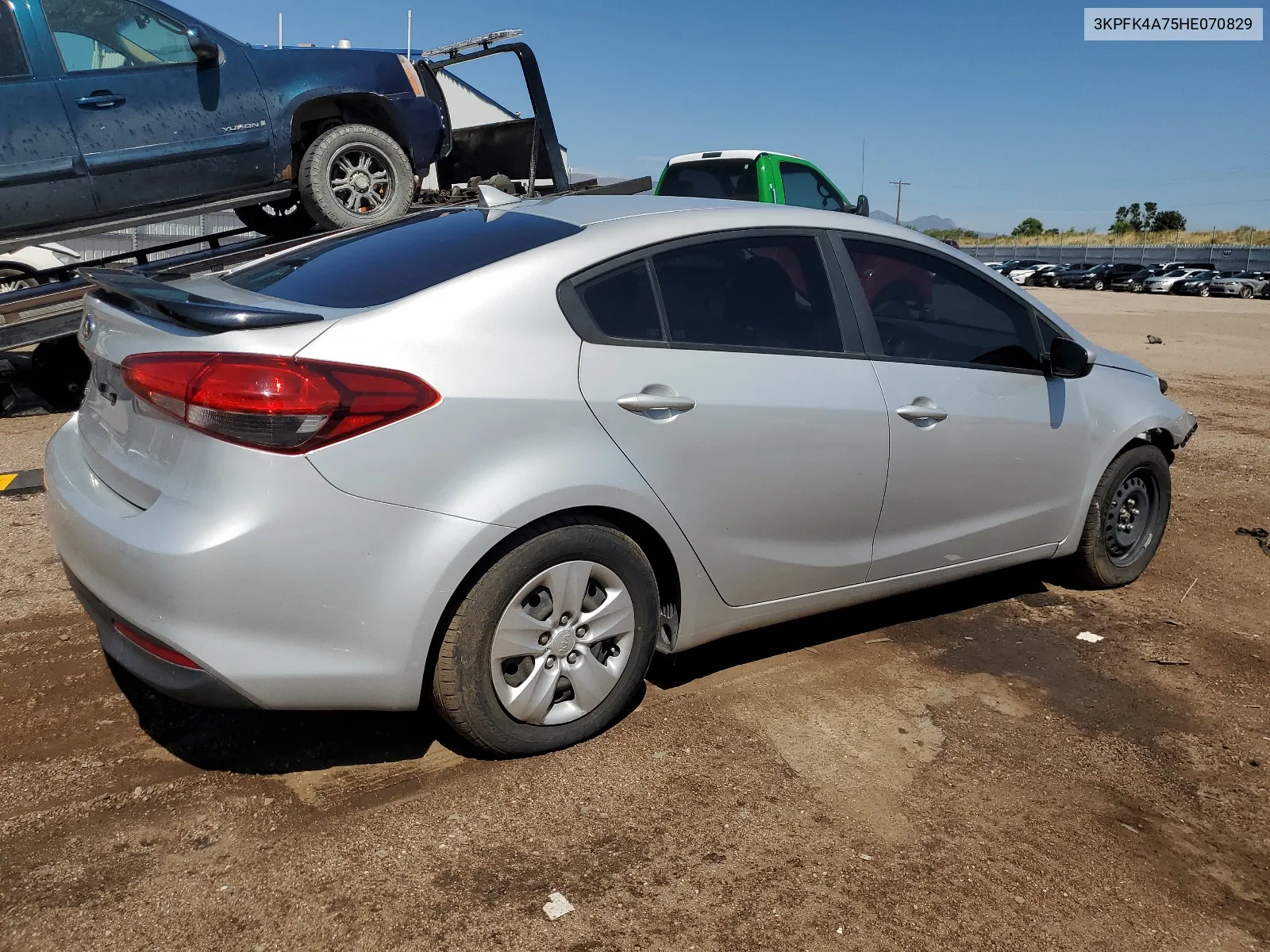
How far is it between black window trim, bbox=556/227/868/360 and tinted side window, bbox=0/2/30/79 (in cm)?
505

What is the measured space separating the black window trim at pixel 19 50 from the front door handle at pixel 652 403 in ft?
17.4

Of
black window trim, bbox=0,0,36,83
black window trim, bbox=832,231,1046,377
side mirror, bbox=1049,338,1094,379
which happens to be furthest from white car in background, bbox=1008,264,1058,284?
black window trim, bbox=832,231,1046,377

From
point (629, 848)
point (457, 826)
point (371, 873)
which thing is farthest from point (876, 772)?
point (371, 873)

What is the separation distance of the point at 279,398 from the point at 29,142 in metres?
5.01

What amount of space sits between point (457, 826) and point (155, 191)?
5.61m

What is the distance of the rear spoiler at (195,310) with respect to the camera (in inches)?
99.1

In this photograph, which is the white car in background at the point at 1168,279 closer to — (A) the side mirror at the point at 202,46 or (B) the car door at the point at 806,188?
(B) the car door at the point at 806,188

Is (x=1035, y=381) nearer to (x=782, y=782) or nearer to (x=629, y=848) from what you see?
(x=782, y=782)

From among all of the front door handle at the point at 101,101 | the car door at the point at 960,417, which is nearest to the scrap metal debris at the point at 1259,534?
the car door at the point at 960,417

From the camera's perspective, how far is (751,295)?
335cm

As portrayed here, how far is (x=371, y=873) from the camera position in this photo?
246cm

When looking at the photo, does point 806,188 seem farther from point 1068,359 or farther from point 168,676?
point 168,676

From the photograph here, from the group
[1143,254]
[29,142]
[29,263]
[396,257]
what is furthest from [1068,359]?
[1143,254]

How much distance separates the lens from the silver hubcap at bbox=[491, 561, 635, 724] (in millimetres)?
2811
